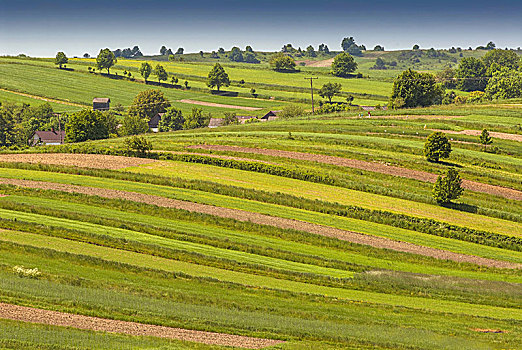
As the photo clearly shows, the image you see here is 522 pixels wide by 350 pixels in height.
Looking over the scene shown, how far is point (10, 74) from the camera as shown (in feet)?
653

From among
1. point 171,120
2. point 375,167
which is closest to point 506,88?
point 171,120

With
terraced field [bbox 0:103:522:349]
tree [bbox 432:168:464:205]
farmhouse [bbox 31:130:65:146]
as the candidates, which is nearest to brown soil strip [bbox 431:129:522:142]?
terraced field [bbox 0:103:522:349]

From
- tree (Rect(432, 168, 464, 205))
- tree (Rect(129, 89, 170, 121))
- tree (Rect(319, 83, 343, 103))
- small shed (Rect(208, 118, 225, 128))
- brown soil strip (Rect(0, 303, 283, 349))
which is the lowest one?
brown soil strip (Rect(0, 303, 283, 349))

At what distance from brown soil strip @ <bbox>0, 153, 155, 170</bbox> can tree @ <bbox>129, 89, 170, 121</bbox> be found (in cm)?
9348

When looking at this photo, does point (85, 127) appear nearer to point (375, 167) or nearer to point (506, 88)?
point (375, 167)

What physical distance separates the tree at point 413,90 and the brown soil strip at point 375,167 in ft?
204

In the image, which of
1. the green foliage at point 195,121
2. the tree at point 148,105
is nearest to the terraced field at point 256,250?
the green foliage at point 195,121

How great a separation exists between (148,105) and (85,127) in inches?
2950

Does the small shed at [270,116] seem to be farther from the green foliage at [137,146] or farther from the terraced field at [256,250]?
the green foliage at [137,146]

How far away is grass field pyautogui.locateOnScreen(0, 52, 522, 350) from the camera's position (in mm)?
33000

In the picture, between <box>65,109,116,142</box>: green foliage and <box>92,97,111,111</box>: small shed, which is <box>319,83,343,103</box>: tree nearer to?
<box>92,97,111,111</box>: small shed

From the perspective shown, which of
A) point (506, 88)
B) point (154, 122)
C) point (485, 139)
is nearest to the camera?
point (485, 139)

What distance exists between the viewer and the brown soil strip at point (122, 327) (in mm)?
30234

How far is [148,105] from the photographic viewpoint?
171m
